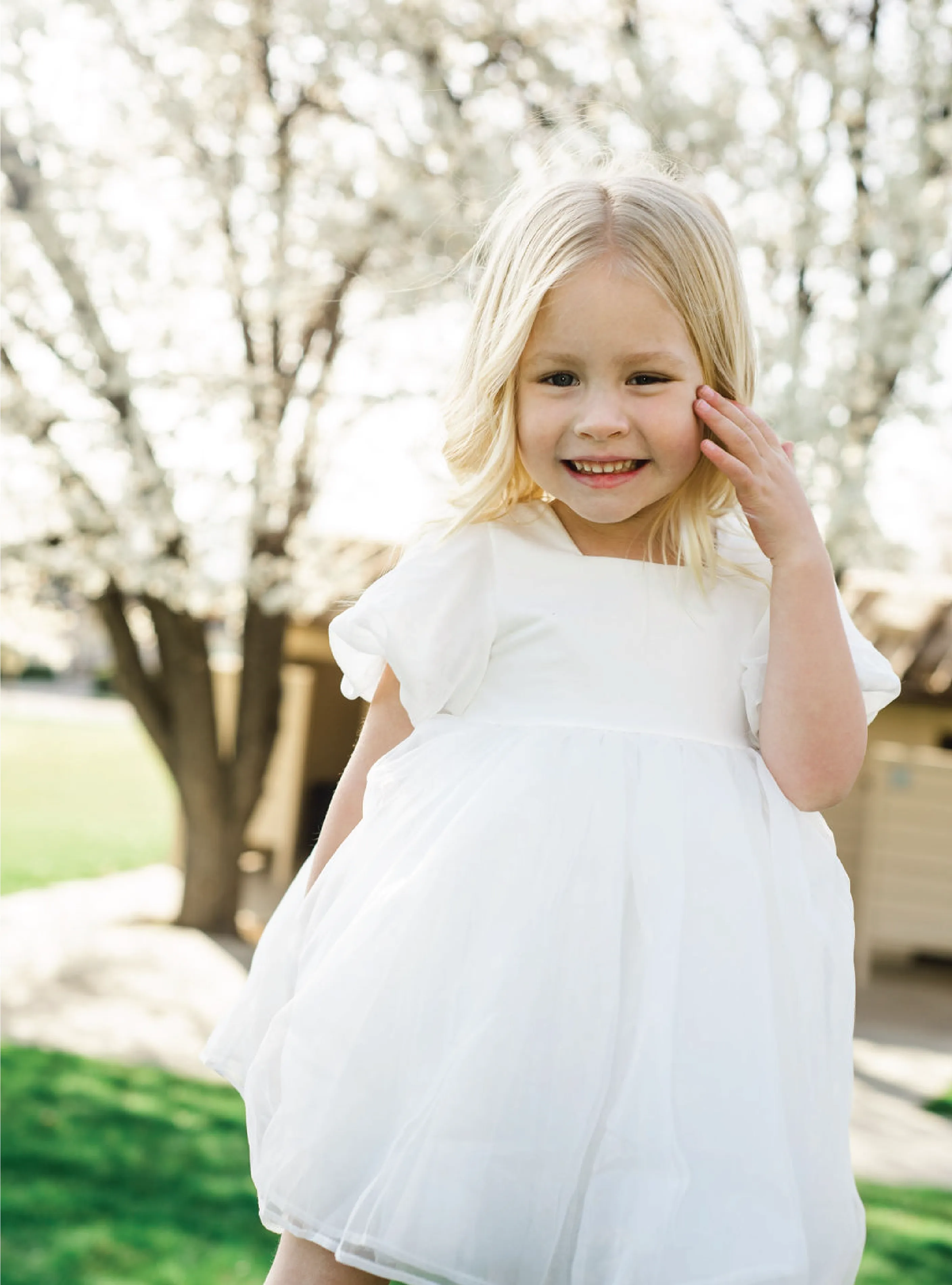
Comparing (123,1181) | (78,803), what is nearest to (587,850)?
(123,1181)

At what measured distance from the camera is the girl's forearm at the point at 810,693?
1.60 meters

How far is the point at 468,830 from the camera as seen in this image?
1.55 m

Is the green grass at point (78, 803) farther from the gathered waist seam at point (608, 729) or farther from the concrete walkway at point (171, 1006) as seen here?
the gathered waist seam at point (608, 729)

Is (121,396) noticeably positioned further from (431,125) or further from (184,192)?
(431,125)

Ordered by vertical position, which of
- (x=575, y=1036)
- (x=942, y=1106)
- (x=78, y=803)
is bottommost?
(x=78, y=803)

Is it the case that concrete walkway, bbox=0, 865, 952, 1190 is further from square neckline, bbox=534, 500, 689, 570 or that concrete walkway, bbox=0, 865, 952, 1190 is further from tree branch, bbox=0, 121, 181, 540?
square neckline, bbox=534, 500, 689, 570

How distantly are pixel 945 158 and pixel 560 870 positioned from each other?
5.22m

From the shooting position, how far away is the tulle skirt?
1372mm

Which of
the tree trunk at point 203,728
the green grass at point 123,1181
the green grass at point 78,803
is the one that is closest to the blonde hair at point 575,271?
the green grass at point 123,1181

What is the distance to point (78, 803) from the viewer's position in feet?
48.0

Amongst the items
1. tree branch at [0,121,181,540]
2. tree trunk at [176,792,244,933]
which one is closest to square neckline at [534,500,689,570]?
tree branch at [0,121,181,540]

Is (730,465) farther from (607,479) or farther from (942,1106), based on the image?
(942,1106)

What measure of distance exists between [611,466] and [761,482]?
193 millimetres

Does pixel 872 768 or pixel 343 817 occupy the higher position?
pixel 343 817
